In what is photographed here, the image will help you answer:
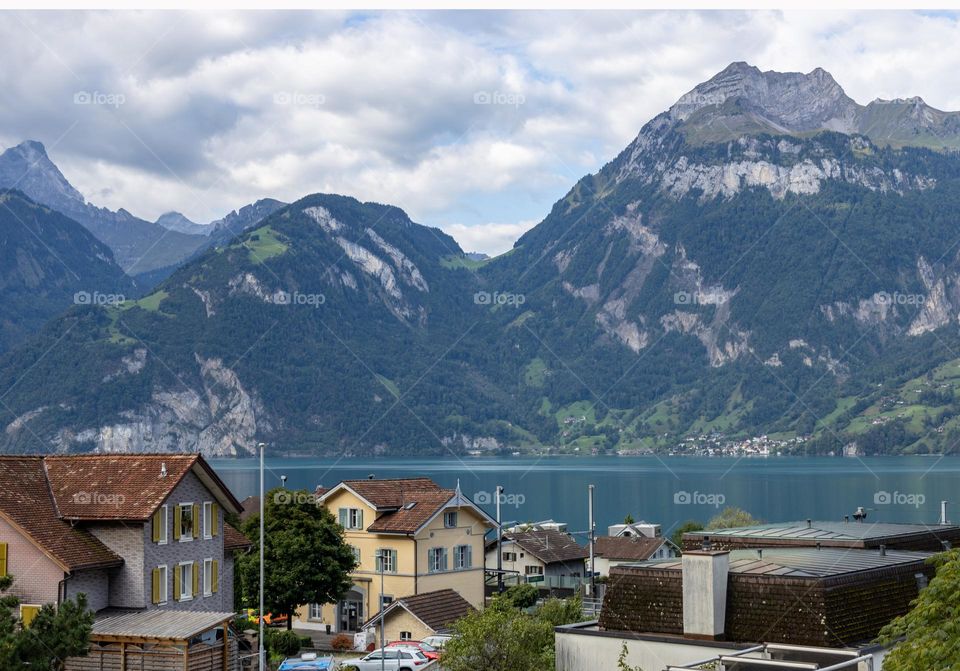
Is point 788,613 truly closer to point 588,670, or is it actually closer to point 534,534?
point 588,670

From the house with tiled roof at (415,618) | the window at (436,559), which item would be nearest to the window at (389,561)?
the window at (436,559)

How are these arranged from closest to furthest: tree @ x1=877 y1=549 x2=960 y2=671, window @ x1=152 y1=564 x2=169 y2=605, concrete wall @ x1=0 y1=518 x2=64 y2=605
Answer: tree @ x1=877 y1=549 x2=960 y2=671 → concrete wall @ x1=0 y1=518 x2=64 y2=605 → window @ x1=152 y1=564 x2=169 y2=605

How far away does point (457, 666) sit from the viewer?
1208 inches

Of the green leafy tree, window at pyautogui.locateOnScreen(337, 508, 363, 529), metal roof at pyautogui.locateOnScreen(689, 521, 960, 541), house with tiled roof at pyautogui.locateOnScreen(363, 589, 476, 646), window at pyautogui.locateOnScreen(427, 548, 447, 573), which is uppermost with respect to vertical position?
window at pyautogui.locateOnScreen(337, 508, 363, 529)

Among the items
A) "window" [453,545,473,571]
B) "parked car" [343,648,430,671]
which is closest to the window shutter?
"parked car" [343,648,430,671]

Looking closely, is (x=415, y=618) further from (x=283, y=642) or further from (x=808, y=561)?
(x=808, y=561)

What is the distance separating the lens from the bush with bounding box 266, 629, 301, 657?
47481mm

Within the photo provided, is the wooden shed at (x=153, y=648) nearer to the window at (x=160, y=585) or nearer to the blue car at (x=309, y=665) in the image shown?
the window at (x=160, y=585)

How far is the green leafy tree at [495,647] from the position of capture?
30.1 metres

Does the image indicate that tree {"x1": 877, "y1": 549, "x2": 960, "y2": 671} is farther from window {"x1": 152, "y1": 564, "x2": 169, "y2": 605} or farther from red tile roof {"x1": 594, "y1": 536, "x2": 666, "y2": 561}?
red tile roof {"x1": 594, "y1": 536, "x2": 666, "y2": 561}

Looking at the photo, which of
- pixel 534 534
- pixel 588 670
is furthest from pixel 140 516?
→ pixel 534 534

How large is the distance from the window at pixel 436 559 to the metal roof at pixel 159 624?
24376 millimetres

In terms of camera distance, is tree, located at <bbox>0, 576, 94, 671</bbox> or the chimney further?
tree, located at <bbox>0, 576, 94, 671</bbox>

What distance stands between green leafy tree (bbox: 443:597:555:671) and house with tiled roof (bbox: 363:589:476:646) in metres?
20.3
